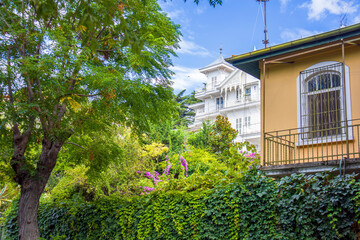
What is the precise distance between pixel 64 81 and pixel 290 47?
19.5 feet

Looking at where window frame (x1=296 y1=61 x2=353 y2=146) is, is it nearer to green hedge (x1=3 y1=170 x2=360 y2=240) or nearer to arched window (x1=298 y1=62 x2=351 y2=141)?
arched window (x1=298 y1=62 x2=351 y2=141)

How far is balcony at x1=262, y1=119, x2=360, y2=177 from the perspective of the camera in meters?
7.52

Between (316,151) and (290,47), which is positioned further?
(290,47)

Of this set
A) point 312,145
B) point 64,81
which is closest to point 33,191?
point 64,81

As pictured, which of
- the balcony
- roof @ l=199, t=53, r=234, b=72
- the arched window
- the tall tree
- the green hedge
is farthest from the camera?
roof @ l=199, t=53, r=234, b=72

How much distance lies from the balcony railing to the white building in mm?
20779

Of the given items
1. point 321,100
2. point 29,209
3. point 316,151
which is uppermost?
point 321,100

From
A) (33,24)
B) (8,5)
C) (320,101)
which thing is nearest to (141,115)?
(33,24)

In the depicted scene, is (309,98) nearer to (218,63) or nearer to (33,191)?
(33,191)

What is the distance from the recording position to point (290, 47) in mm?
9719

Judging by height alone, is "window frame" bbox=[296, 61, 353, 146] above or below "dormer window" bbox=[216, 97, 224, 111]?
below

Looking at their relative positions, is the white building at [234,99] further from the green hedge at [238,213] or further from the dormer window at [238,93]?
the green hedge at [238,213]

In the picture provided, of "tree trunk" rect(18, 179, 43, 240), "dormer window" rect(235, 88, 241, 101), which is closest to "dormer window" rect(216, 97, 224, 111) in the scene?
"dormer window" rect(235, 88, 241, 101)

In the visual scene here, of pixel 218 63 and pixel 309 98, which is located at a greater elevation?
pixel 218 63
